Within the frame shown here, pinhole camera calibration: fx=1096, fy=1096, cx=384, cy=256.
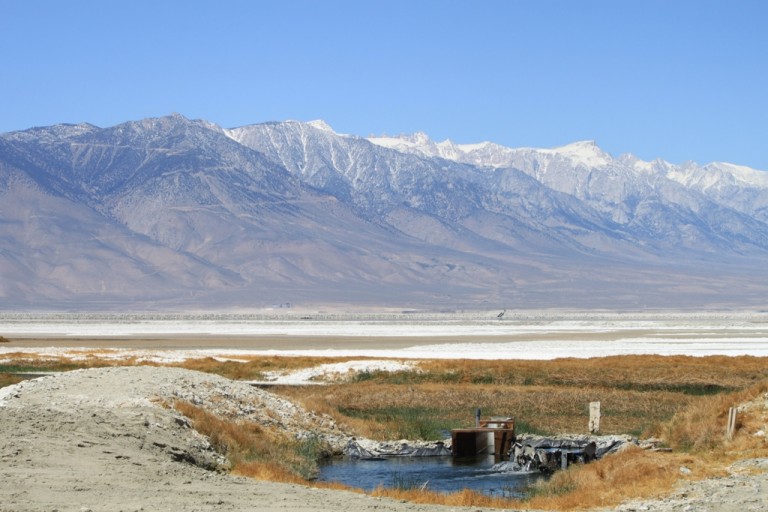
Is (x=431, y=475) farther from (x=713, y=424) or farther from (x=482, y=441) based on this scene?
(x=713, y=424)

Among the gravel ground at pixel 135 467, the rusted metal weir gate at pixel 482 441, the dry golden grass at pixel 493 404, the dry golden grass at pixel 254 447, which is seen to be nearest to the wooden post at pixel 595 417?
the dry golden grass at pixel 493 404

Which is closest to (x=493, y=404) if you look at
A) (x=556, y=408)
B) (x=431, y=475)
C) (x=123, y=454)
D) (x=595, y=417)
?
(x=556, y=408)

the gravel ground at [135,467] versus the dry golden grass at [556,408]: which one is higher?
the gravel ground at [135,467]

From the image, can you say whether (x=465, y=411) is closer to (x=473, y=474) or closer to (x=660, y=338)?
(x=473, y=474)

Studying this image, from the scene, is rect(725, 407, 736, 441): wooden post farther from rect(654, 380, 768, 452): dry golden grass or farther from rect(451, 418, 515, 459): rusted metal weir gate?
rect(451, 418, 515, 459): rusted metal weir gate

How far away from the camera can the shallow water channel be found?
23875mm

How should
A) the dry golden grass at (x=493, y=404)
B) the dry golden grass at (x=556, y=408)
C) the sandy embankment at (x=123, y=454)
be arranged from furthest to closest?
the dry golden grass at (x=493, y=404), the dry golden grass at (x=556, y=408), the sandy embankment at (x=123, y=454)

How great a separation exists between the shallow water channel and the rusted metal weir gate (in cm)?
32

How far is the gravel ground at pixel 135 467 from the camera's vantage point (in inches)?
660

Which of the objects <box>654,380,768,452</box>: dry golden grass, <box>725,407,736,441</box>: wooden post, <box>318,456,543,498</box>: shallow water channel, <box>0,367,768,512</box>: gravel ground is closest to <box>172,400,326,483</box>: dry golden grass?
<box>0,367,768,512</box>: gravel ground

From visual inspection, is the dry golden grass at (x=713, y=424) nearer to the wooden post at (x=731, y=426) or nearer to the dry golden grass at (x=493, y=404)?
the wooden post at (x=731, y=426)

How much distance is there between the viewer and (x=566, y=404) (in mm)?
39562

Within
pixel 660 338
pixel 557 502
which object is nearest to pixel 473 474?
pixel 557 502

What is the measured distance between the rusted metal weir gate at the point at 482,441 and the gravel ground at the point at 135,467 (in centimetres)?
502
